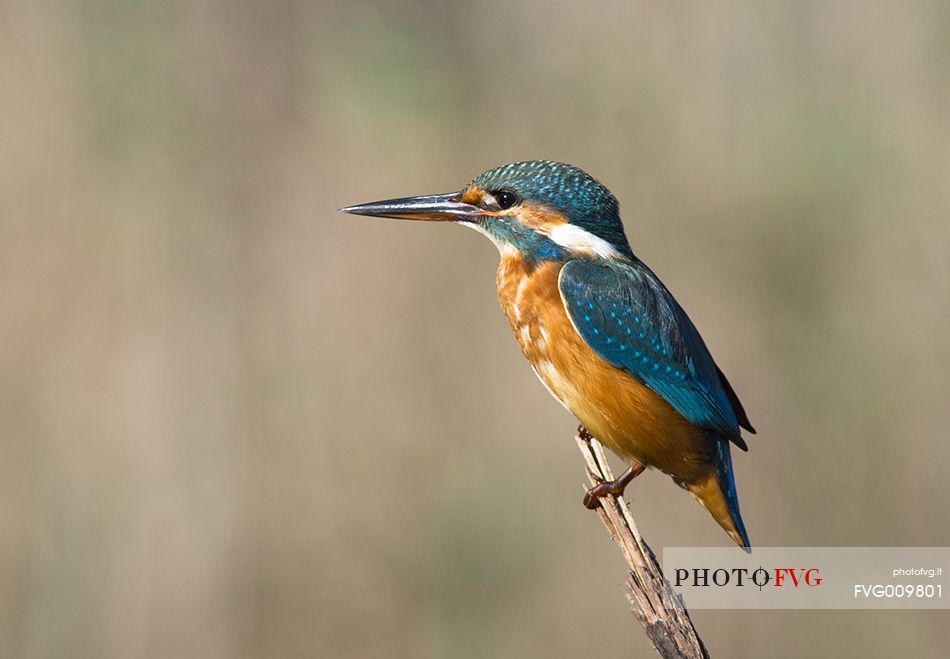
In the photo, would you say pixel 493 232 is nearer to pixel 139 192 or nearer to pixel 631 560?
pixel 631 560

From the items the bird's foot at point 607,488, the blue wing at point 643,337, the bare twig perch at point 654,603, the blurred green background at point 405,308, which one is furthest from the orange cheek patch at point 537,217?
the blurred green background at point 405,308

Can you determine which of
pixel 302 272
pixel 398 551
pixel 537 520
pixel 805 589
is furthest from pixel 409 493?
pixel 805 589

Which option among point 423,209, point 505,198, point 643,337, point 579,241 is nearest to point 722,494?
point 643,337

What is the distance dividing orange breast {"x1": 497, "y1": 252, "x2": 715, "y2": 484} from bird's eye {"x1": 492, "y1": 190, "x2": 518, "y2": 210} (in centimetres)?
16

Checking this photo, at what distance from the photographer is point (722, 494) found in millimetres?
2609

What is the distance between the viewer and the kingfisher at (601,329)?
2.55m

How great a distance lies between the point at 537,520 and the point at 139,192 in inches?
73.5

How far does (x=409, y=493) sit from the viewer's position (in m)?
4.16

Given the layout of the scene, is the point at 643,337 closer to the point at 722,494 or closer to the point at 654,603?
the point at 722,494

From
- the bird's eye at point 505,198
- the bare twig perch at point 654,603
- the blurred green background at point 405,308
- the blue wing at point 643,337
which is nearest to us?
the bare twig perch at point 654,603

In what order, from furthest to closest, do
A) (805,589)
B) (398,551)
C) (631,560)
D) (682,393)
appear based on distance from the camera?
(398,551) < (805,589) < (682,393) < (631,560)

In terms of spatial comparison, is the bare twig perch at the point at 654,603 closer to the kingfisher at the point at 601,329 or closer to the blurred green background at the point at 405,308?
the kingfisher at the point at 601,329

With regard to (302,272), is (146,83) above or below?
above

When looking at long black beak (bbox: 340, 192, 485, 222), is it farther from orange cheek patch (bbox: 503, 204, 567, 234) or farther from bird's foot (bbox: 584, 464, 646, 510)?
bird's foot (bbox: 584, 464, 646, 510)
